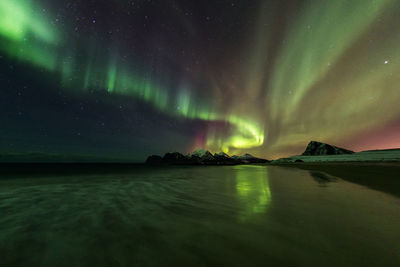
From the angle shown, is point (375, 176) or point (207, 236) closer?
point (207, 236)

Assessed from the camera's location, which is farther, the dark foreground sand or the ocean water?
the dark foreground sand

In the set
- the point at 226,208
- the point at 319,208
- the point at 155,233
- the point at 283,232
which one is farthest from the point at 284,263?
the point at 319,208

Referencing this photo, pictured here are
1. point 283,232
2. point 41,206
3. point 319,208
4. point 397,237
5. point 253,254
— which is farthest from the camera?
point 41,206

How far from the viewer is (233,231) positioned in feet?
12.9

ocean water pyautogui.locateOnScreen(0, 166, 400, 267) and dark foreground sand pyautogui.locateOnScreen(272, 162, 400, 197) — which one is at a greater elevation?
dark foreground sand pyautogui.locateOnScreen(272, 162, 400, 197)

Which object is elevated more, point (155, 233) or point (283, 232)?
point (283, 232)

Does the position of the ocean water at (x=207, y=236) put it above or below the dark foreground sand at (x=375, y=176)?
below

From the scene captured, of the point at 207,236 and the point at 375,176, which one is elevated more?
the point at 375,176

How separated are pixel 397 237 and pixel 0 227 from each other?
10.5m

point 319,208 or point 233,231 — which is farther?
point 319,208

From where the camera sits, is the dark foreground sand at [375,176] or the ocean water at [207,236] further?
the dark foreground sand at [375,176]

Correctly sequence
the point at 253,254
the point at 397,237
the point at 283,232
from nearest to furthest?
1. the point at 253,254
2. the point at 397,237
3. the point at 283,232

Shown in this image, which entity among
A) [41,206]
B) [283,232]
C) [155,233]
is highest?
[283,232]

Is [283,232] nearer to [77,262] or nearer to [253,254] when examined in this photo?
[253,254]
